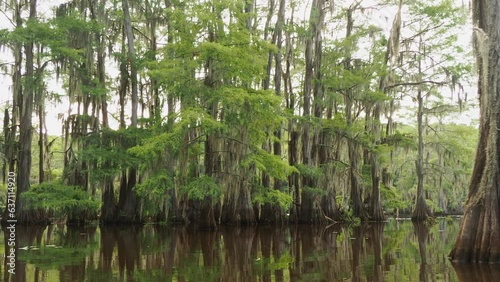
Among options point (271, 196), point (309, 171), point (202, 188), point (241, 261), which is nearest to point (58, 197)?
point (202, 188)

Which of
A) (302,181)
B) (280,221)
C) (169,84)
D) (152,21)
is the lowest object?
(280,221)

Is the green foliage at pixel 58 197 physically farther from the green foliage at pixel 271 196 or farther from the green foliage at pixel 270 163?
the green foliage at pixel 270 163

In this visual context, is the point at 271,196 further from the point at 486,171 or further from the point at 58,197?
the point at 486,171

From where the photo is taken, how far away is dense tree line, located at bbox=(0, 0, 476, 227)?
14469mm

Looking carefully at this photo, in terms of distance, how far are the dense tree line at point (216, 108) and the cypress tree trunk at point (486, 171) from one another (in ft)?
14.8

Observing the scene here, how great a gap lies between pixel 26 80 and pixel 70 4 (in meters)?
3.81

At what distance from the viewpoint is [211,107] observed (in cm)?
1486

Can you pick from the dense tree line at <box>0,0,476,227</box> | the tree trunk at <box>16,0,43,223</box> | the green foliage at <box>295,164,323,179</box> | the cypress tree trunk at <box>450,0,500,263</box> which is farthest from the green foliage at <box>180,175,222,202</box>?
the cypress tree trunk at <box>450,0,500,263</box>

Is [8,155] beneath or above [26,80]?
beneath

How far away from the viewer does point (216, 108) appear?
47.7 feet

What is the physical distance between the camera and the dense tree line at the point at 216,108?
47.5 feet

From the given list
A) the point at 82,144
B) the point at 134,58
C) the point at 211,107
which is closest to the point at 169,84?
the point at 211,107

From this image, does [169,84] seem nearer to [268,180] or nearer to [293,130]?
[268,180]

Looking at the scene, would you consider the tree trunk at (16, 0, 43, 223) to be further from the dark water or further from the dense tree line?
the dark water
